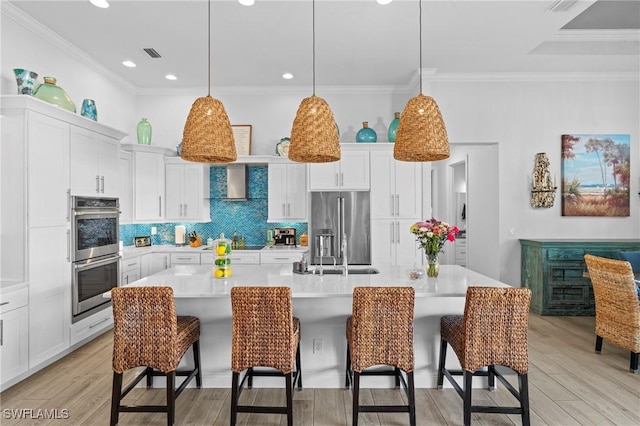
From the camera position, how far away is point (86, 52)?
4.29m

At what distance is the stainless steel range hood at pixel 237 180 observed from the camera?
5426 mm

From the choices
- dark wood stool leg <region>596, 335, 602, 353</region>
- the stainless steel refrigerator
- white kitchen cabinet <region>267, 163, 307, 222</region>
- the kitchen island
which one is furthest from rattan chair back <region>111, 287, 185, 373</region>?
dark wood stool leg <region>596, 335, 602, 353</region>

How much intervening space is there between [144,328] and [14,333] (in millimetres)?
1461

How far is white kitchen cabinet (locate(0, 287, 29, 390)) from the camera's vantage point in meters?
2.81

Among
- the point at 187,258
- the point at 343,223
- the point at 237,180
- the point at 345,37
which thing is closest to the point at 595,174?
the point at 343,223

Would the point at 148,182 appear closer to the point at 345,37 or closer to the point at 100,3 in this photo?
the point at 100,3

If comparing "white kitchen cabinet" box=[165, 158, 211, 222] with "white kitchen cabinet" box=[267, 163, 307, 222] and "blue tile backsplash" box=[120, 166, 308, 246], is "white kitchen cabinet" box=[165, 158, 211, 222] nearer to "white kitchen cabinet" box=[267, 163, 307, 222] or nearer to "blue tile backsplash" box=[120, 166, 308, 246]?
"blue tile backsplash" box=[120, 166, 308, 246]

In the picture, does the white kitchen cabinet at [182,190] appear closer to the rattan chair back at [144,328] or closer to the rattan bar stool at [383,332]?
the rattan chair back at [144,328]

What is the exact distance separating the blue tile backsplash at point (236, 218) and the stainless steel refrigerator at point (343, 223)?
2.01ft

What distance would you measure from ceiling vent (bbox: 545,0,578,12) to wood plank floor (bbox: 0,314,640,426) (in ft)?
10.8

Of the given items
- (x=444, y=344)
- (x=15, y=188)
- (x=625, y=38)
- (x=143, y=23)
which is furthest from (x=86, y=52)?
(x=625, y=38)

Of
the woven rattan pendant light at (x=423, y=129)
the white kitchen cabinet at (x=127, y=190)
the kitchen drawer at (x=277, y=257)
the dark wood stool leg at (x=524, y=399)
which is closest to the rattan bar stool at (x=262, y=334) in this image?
the woven rattan pendant light at (x=423, y=129)

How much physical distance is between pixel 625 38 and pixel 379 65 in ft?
9.28

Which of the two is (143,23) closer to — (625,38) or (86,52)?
(86,52)
